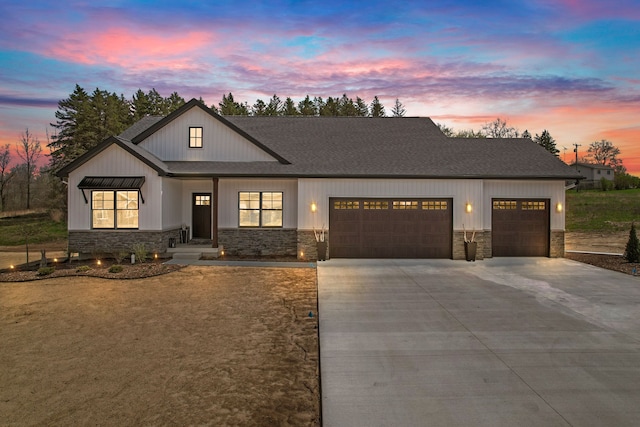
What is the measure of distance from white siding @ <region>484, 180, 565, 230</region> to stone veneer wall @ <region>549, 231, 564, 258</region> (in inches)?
12.2

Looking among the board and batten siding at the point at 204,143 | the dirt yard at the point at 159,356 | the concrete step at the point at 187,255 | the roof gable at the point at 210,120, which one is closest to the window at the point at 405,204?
the roof gable at the point at 210,120

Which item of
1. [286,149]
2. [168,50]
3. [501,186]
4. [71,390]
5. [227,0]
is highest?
[227,0]

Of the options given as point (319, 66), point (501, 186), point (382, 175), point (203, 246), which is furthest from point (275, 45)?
point (501, 186)

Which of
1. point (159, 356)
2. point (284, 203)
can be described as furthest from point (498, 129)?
point (159, 356)

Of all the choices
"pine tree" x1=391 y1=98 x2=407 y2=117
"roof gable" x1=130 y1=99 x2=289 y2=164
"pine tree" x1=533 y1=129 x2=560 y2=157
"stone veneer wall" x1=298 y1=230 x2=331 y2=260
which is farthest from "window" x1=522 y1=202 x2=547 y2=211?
"pine tree" x1=533 y1=129 x2=560 y2=157

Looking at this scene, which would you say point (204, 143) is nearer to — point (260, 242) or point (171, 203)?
point (171, 203)

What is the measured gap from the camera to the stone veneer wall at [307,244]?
16172mm

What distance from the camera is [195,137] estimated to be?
17.6 meters

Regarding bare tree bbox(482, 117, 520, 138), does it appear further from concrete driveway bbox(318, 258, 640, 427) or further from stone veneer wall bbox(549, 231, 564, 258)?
concrete driveway bbox(318, 258, 640, 427)

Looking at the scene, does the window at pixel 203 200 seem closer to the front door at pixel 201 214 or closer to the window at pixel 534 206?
the front door at pixel 201 214

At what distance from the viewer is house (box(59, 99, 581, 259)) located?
15.8 metres

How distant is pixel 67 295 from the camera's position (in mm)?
10320

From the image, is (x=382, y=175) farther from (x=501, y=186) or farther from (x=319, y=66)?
(x=319, y=66)

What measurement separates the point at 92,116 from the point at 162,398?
39.0 meters
